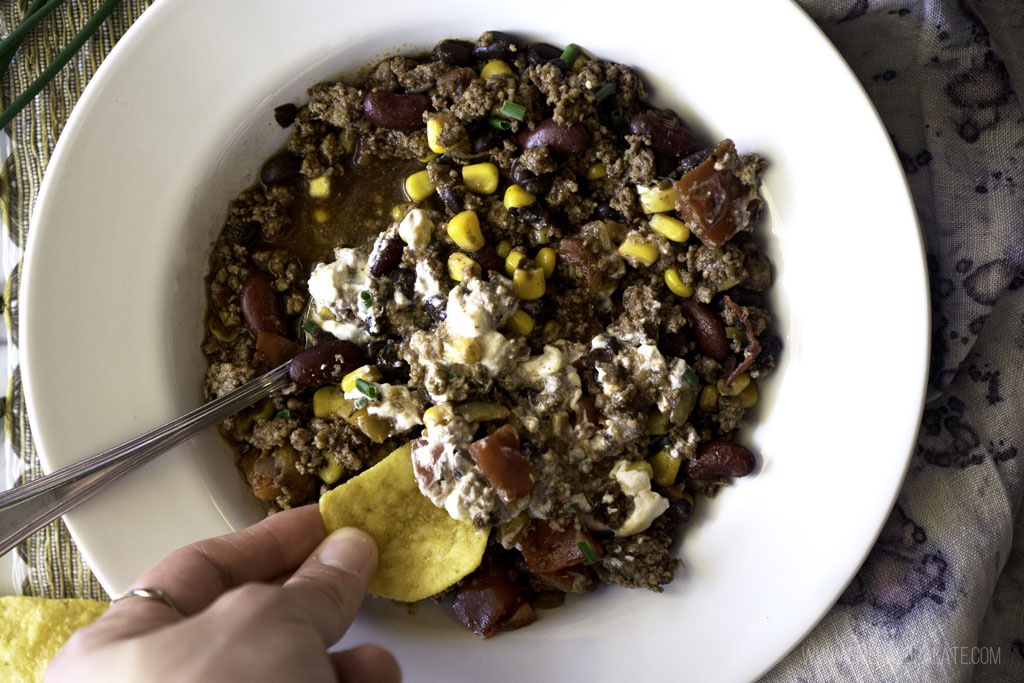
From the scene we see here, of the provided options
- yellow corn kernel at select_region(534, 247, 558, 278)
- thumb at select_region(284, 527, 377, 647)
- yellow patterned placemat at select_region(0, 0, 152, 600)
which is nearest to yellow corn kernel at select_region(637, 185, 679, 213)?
yellow corn kernel at select_region(534, 247, 558, 278)

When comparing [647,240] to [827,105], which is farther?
[647,240]

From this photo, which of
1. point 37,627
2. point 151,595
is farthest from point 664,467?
point 37,627

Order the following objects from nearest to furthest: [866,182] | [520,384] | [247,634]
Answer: [247,634]
[866,182]
[520,384]

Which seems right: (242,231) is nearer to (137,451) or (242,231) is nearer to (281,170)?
(281,170)

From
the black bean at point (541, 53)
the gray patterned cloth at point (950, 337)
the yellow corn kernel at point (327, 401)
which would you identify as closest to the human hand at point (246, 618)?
the yellow corn kernel at point (327, 401)

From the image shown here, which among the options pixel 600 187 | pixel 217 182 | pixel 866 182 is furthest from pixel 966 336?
pixel 217 182

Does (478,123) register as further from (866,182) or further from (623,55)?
(866,182)

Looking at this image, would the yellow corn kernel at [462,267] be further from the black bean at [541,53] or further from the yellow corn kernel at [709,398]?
the yellow corn kernel at [709,398]

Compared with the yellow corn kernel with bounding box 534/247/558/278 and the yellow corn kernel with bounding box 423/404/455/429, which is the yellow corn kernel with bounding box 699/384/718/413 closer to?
the yellow corn kernel with bounding box 534/247/558/278
